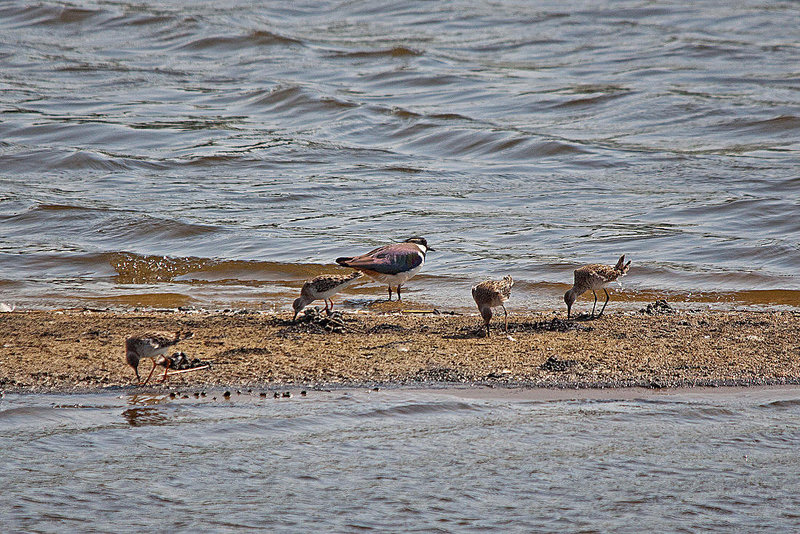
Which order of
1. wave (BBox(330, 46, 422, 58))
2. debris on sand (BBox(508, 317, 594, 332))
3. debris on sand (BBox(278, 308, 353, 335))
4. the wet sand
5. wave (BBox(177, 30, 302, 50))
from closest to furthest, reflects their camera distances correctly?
the wet sand < debris on sand (BBox(278, 308, 353, 335)) < debris on sand (BBox(508, 317, 594, 332)) < wave (BBox(330, 46, 422, 58)) < wave (BBox(177, 30, 302, 50))

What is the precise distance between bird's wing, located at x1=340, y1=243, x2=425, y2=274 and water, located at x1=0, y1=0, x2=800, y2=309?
390 millimetres

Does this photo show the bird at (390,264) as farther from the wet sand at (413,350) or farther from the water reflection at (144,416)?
the water reflection at (144,416)

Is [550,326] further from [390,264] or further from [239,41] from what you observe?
[239,41]

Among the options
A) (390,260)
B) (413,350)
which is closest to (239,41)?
(390,260)

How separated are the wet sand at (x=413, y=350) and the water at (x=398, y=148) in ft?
4.48

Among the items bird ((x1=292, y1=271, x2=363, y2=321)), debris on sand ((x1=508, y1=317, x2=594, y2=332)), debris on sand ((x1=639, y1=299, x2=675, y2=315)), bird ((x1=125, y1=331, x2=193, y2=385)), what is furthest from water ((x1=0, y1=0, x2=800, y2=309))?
bird ((x1=125, y1=331, x2=193, y2=385))

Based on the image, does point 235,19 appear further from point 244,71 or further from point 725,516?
point 725,516

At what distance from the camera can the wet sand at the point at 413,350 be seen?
6723 millimetres

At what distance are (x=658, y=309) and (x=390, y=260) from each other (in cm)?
248

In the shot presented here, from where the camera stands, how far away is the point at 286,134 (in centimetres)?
1738

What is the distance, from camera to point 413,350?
7.36 metres

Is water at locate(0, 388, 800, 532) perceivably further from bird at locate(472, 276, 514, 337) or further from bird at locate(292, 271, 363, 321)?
bird at locate(292, 271, 363, 321)

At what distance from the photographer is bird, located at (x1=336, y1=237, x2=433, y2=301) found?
31.7ft

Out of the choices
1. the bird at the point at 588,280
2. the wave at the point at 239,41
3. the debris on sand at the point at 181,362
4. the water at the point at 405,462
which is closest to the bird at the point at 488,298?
the bird at the point at 588,280
